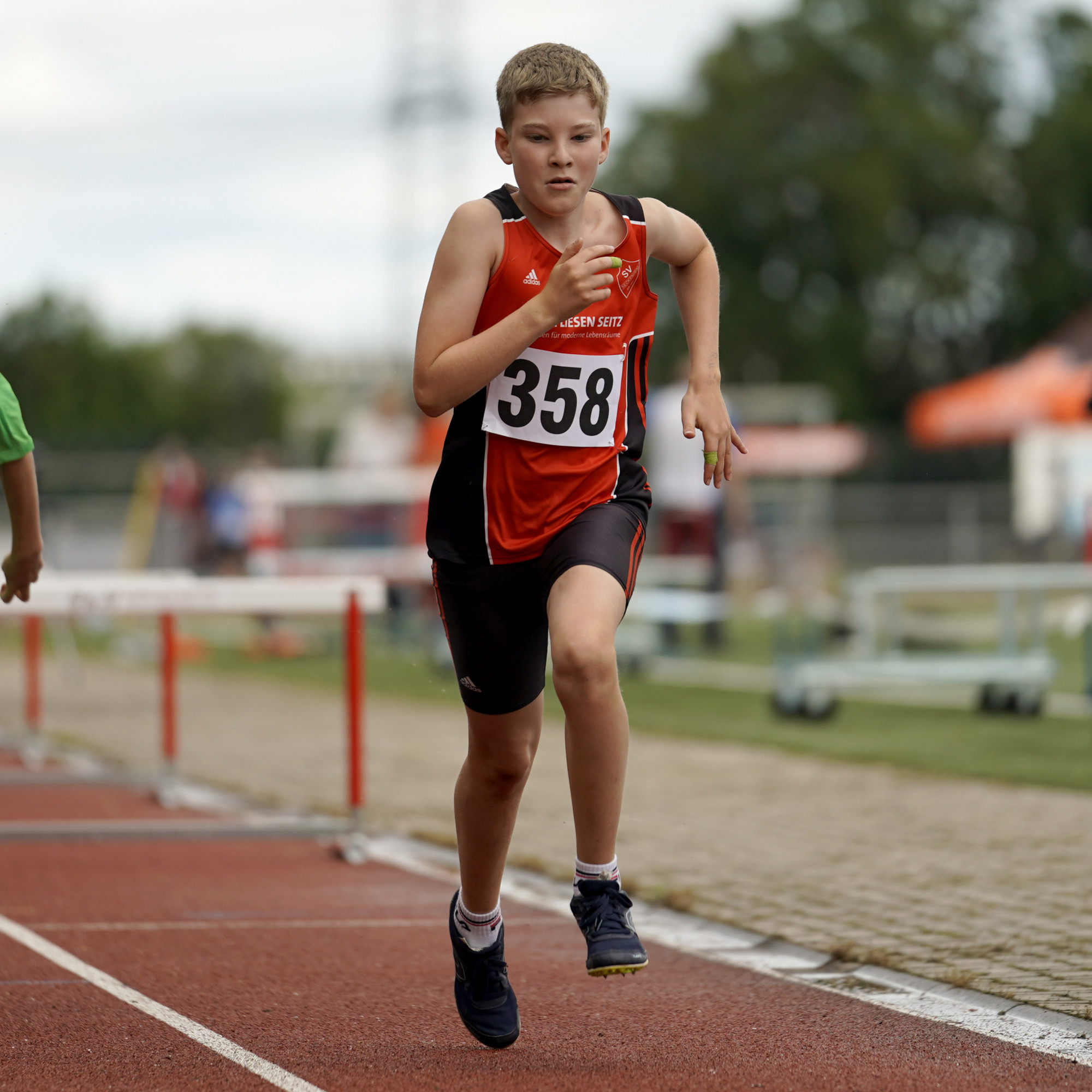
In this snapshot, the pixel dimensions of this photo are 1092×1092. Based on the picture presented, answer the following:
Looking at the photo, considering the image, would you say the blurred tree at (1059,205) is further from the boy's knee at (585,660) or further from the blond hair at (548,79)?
the boy's knee at (585,660)

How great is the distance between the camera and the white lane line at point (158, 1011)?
373 centimetres

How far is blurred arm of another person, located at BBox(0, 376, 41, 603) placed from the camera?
13.9ft

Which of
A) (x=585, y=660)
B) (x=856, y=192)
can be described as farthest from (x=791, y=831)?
(x=856, y=192)

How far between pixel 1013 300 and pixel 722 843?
46.5m

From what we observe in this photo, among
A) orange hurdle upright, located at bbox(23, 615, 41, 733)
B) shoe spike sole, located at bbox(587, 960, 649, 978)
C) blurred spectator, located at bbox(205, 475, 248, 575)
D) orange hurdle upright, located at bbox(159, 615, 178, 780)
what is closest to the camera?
shoe spike sole, located at bbox(587, 960, 649, 978)

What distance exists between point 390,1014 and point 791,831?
3.29 metres

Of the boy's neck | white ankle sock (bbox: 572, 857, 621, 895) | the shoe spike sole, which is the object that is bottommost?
the shoe spike sole

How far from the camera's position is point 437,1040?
13.5ft

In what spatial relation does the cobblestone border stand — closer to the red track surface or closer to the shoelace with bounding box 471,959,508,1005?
the red track surface

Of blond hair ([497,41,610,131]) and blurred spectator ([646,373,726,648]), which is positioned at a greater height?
blond hair ([497,41,610,131])

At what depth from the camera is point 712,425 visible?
3.79m

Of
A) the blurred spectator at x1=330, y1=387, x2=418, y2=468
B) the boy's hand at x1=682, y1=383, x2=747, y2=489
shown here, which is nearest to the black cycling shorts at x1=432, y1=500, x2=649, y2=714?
the boy's hand at x1=682, y1=383, x2=747, y2=489

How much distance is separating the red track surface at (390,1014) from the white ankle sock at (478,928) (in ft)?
0.83

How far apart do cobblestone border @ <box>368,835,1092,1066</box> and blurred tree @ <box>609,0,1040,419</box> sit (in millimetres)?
44945
